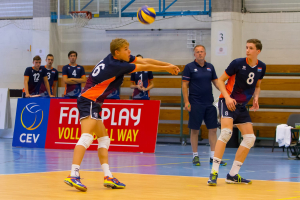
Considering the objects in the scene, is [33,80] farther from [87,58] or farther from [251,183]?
[251,183]

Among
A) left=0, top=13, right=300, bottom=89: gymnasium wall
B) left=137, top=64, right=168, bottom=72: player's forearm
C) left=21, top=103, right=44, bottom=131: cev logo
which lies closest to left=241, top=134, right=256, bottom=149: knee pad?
left=137, top=64, right=168, bottom=72: player's forearm

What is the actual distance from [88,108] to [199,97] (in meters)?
3.32

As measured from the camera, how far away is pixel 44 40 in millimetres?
14258

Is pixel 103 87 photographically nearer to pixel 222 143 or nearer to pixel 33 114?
pixel 222 143

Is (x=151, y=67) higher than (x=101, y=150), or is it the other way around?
(x=151, y=67)

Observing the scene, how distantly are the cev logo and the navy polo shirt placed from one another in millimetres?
4485

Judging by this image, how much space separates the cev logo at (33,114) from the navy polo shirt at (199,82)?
4.49m

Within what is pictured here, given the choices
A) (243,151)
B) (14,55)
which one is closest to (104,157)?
(243,151)

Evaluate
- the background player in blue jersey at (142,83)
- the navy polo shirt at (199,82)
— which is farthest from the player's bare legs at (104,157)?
the background player in blue jersey at (142,83)

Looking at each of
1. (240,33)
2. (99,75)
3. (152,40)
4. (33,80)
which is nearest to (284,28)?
(240,33)

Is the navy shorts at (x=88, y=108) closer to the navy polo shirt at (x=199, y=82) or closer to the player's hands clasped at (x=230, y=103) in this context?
the player's hands clasped at (x=230, y=103)

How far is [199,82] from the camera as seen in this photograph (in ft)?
26.1

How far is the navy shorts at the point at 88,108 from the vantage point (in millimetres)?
4992

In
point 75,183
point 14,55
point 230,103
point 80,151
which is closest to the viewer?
point 75,183
